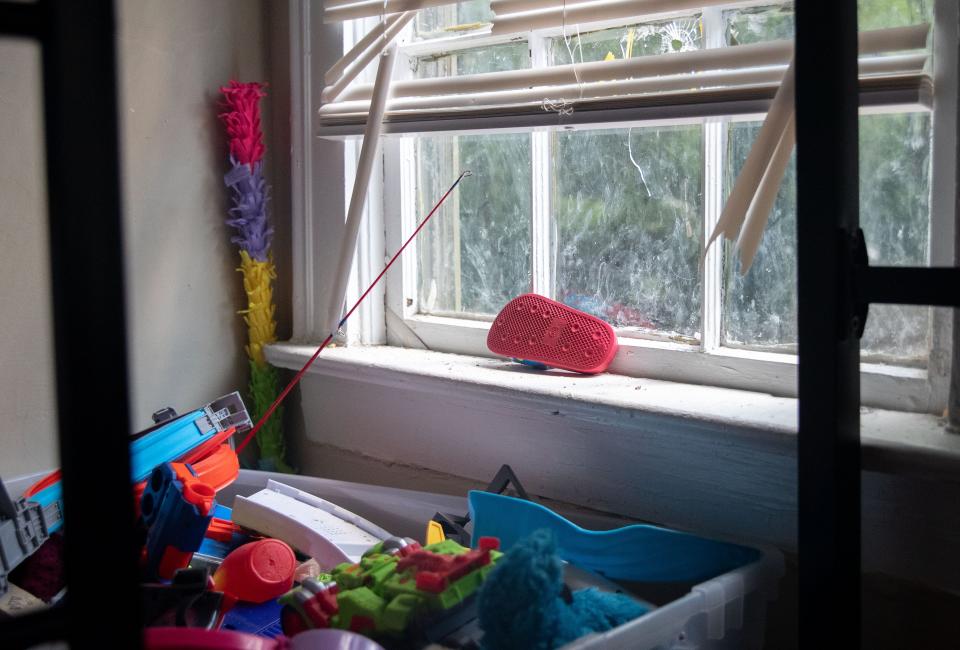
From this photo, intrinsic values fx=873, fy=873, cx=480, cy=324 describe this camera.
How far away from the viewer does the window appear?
2.92ft

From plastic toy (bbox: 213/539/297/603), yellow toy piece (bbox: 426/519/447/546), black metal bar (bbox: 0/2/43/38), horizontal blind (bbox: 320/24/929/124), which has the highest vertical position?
horizontal blind (bbox: 320/24/929/124)

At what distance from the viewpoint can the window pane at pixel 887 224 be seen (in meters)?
0.87

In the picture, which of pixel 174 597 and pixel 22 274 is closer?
pixel 174 597

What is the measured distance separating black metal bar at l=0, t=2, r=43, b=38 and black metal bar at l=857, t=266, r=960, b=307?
0.57m

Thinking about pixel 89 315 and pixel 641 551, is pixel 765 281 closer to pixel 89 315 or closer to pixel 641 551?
pixel 641 551

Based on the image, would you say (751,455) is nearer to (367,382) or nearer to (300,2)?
(367,382)

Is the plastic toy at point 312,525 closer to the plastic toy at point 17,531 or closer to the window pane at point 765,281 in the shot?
the plastic toy at point 17,531

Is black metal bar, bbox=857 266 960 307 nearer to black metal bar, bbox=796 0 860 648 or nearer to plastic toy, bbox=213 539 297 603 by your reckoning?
black metal bar, bbox=796 0 860 648

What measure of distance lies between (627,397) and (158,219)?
2.37 feet

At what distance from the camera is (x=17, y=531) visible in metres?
0.86

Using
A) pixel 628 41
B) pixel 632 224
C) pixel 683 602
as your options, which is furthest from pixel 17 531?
pixel 628 41

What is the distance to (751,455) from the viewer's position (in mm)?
886

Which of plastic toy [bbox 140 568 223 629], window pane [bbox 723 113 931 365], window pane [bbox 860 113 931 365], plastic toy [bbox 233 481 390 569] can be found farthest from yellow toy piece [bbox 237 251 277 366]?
window pane [bbox 860 113 931 365]

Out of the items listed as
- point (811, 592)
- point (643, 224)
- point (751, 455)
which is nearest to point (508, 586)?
point (811, 592)
